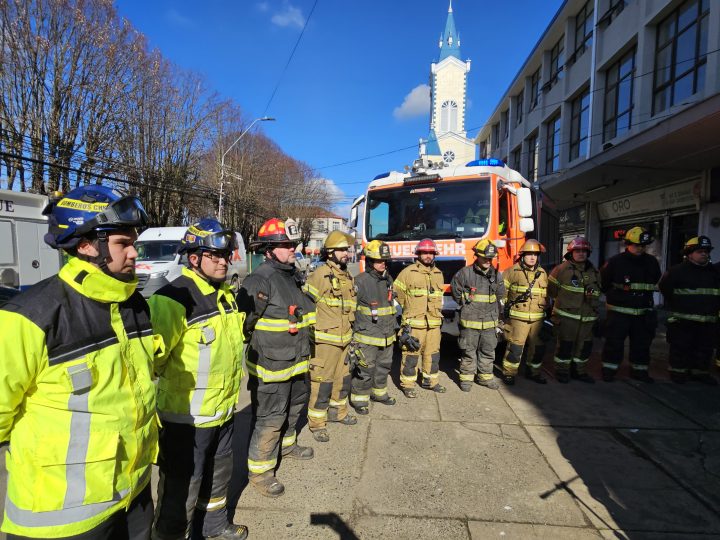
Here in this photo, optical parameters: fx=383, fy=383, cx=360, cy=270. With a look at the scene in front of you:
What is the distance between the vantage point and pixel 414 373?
4.69m

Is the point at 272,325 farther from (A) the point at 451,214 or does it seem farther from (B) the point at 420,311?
(A) the point at 451,214

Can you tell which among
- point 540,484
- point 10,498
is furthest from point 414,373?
point 10,498

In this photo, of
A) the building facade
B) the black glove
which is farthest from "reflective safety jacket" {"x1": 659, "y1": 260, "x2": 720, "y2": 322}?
the black glove

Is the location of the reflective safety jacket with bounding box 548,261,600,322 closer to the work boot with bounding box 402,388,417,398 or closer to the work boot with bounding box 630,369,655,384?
the work boot with bounding box 630,369,655,384

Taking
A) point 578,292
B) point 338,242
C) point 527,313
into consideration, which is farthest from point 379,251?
point 578,292

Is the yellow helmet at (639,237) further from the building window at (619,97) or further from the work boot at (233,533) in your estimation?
the building window at (619,97)

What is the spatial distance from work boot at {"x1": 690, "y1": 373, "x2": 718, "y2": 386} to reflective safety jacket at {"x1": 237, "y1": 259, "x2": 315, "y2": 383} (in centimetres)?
558

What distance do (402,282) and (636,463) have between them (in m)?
2.81

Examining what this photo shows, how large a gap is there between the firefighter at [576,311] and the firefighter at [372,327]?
8.61ft

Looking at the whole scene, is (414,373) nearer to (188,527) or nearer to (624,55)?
(188,527)

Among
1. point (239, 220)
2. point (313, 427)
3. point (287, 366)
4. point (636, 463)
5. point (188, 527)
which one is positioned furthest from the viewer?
point (239, 220)

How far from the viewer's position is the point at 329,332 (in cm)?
357

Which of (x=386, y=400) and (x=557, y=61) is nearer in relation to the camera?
(x=386, y=400)

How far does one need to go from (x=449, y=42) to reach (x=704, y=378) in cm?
4913
